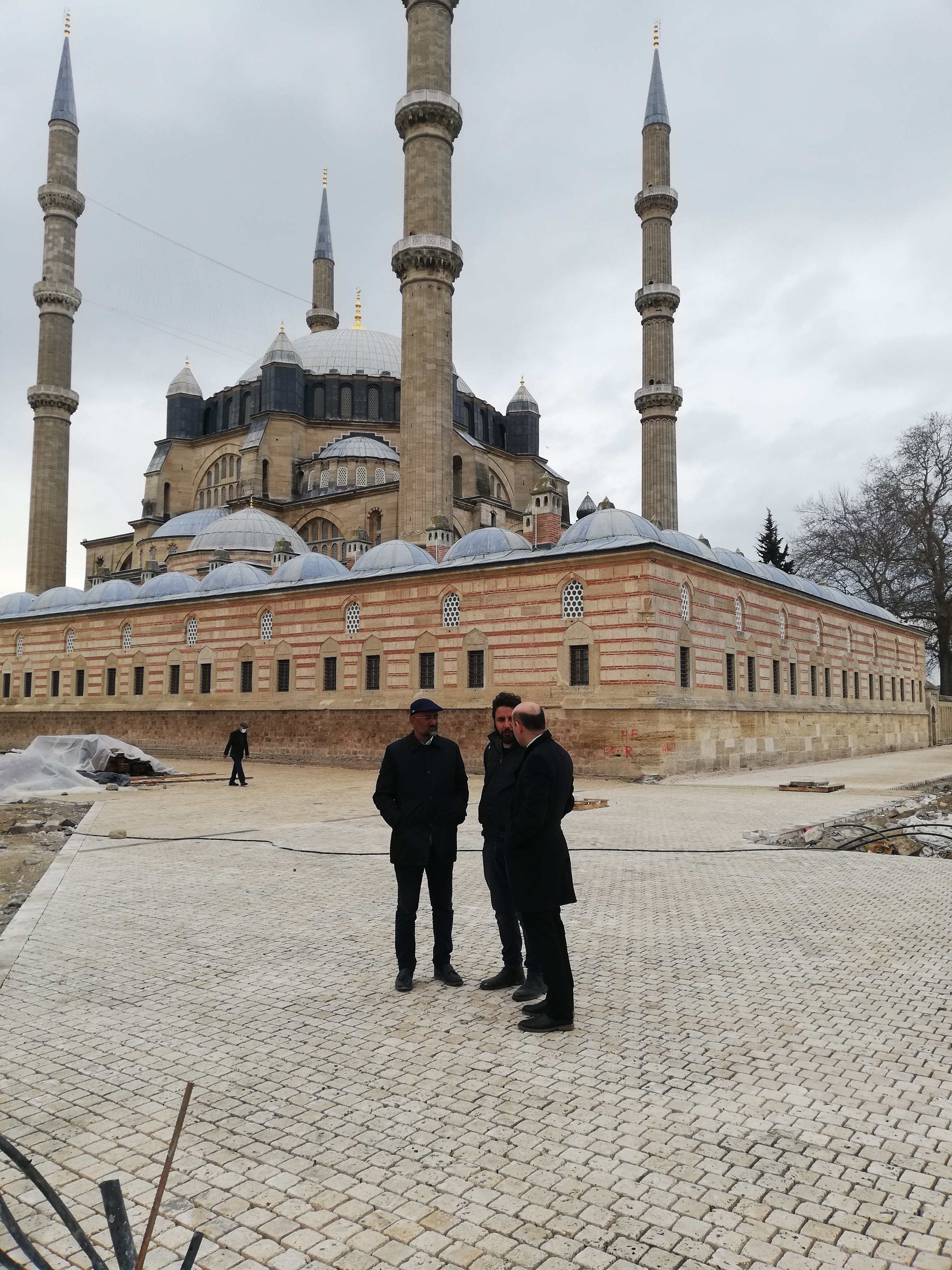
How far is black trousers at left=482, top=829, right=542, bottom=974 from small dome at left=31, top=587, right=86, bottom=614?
103 ft

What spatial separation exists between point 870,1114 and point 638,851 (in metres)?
5.96

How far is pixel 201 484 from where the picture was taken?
158ft

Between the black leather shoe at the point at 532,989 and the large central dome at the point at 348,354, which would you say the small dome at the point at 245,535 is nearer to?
the large central dome at the point at 348,354

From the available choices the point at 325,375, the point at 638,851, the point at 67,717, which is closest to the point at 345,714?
the point at 67,717

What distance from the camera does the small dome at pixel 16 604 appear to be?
36.0 meters

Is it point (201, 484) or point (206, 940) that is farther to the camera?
point (201, 484)

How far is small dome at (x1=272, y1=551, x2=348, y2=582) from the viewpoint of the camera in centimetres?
2623

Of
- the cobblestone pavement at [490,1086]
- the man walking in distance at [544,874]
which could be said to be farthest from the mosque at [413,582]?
the man walking in distance at [544,874]

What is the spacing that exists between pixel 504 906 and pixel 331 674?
65.1 feet

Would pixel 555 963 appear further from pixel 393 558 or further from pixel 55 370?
pixel 55 370

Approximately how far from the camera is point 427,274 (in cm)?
3038

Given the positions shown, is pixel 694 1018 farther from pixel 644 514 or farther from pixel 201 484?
pixel 201 484

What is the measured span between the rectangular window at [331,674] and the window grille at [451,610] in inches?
150

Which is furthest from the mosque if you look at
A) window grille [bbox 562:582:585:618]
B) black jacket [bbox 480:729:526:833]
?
black jacket [bbox 480:729:526:833]
